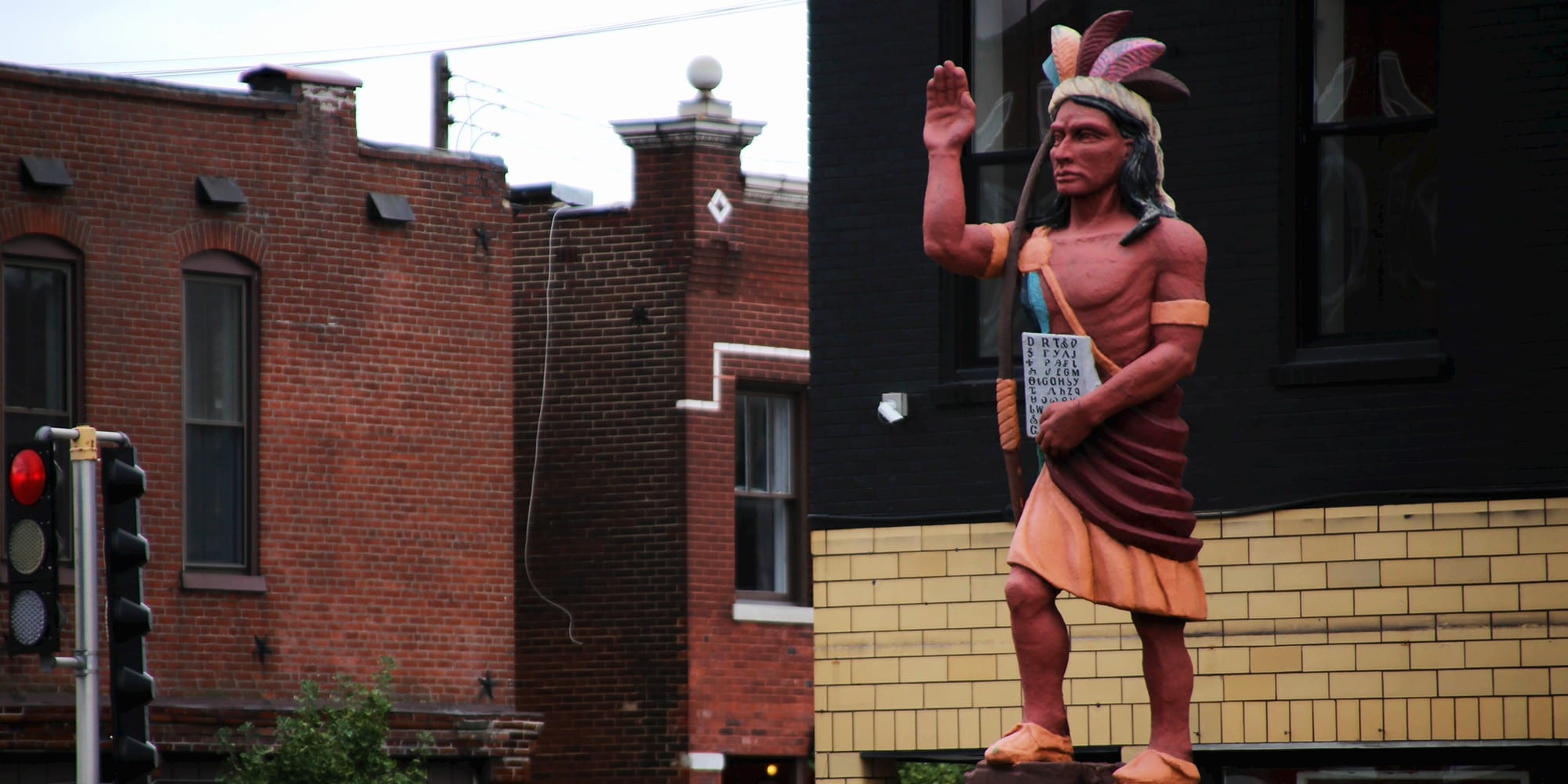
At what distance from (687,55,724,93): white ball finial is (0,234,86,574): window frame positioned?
6.66 meters

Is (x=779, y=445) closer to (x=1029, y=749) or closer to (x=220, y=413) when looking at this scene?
(x=220, y=413)

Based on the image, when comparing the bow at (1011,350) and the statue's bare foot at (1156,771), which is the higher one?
the bow at (1011,350)

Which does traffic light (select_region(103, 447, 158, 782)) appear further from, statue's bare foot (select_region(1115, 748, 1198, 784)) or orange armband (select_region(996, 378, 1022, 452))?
statue's bare foot (select_region(1115, 748, 1198, 784))

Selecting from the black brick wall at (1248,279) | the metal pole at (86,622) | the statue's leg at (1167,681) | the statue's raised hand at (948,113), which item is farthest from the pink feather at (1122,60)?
the metal pole at (86,622)

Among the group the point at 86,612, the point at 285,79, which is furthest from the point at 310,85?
the point at 86,612

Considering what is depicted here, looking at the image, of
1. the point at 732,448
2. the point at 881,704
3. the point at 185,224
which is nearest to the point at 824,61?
the point at 881,704

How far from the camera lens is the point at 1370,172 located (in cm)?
1230

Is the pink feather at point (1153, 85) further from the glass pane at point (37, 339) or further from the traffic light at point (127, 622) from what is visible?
the glass pane at point (37, 339)

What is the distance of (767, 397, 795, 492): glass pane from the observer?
24.6 m

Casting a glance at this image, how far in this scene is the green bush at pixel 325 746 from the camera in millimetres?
18953

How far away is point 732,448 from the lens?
24.0 metres

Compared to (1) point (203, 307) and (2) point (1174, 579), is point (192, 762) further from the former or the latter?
(2) point (1174, 579)

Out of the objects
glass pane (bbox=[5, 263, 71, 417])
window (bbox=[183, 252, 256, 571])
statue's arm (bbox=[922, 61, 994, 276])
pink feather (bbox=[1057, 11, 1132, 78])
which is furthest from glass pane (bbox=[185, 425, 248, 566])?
pink feather (bbox=[1057, 11, 1132, 78])

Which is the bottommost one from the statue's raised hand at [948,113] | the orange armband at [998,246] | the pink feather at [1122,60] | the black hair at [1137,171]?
the orange armband at [998,246]
